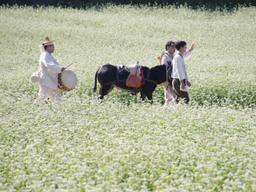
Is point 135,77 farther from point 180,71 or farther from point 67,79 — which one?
point 67,79

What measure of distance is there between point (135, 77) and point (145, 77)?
0.94 feet

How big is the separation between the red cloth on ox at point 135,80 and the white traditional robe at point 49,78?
1567 millimetres

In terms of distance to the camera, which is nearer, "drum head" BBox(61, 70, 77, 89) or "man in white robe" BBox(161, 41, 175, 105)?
"drum head" BBox(61, 70, 77, 89)

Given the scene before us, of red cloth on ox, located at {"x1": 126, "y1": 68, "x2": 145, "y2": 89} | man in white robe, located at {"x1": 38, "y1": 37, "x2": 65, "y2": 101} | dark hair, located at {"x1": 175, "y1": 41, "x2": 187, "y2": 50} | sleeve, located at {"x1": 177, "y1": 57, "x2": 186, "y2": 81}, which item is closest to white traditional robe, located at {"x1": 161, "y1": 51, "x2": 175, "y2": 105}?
red cloth on ox, located at {"x1": 126, "y1": 68, "x2": 145, "y2": 89}

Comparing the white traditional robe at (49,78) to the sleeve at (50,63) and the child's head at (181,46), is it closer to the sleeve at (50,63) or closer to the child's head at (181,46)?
the sleeve at (50,63)

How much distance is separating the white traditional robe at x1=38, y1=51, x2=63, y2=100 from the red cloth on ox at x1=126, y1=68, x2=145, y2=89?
157cm

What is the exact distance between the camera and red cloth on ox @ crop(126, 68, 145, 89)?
13367 millimetres

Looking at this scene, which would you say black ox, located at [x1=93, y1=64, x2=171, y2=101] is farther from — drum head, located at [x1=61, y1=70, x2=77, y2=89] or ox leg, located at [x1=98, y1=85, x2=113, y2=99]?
drum head, located at [x1=61, y1=70, x2=77, y2=89]

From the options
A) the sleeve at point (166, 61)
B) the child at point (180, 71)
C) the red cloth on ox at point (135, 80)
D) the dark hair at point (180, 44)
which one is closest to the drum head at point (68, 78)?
the red cloth on ox at point (135, 80)

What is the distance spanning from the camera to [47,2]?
3700cm

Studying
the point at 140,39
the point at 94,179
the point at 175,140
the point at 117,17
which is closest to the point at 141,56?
the point at 140,39

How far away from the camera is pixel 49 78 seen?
13.2 metres

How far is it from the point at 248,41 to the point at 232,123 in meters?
14.8

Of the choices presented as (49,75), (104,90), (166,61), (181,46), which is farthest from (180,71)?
(49,75)
